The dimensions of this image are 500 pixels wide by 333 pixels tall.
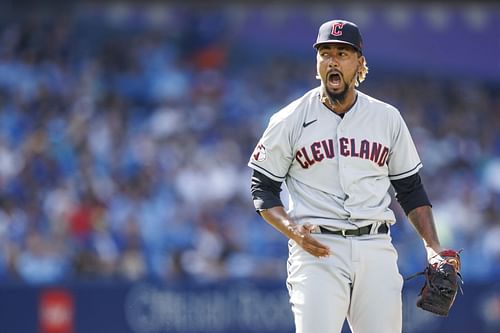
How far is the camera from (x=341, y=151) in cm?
529

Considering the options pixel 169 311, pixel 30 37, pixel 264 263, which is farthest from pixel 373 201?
pixel 30 37

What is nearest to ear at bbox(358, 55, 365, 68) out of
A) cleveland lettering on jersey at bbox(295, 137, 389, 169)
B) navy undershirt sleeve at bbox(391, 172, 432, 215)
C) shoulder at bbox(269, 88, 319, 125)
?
shoulder at bbox(269, 88, 319, 125)

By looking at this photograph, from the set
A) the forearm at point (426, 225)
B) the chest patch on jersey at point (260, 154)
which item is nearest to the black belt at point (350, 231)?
the forearm at point (426, 225)

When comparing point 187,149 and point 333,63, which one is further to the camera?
point 187,149

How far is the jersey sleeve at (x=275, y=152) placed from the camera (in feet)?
17.4

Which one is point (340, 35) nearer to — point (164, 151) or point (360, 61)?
point (360, 61)

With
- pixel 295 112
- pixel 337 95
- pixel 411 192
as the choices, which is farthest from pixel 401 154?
pixel 295 112

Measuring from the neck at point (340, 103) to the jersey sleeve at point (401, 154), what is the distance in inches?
10.0

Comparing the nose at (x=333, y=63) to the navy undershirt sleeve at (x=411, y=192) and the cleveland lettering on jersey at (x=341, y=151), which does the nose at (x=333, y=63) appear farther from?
the navy undershirt sleeve at (x=411, y=192)

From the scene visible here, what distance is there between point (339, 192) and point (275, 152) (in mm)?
A: 383

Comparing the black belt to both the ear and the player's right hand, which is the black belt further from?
the ear

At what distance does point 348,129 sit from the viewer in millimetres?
5332

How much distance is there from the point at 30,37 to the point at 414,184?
9.94 metres

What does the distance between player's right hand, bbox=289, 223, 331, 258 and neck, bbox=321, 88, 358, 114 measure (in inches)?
26.3
